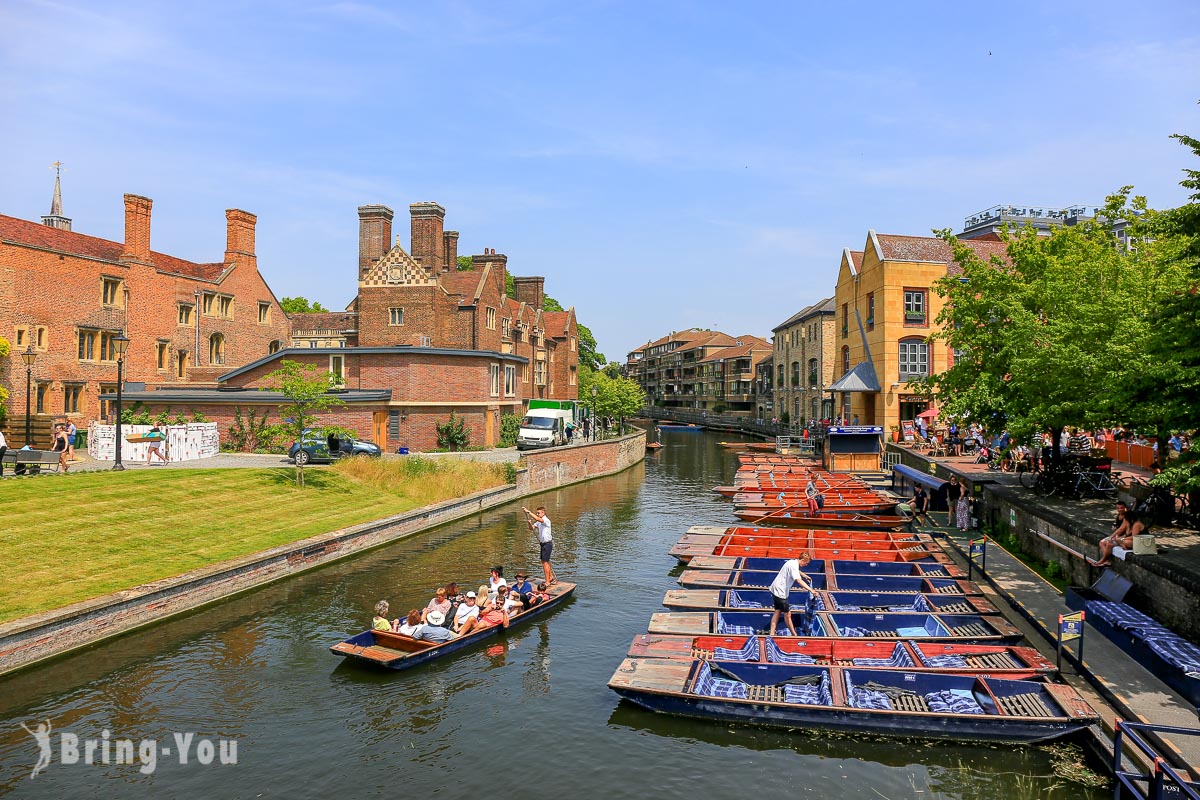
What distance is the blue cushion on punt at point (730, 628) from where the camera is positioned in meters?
15.9

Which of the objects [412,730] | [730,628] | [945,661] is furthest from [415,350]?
[945,661]

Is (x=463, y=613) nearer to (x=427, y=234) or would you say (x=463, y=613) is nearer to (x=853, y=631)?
(x=853, y=631)

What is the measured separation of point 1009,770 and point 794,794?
3.31m

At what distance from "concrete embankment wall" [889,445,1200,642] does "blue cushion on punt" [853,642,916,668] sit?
4.88 meters

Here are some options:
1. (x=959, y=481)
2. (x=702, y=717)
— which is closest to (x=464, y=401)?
(x=959, y=481)

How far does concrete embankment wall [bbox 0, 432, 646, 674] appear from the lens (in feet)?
47.1

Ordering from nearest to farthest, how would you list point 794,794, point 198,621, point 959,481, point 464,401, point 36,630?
point 794,794 → point 36,630 → point 198,621 → point 959,481 → point 464,401

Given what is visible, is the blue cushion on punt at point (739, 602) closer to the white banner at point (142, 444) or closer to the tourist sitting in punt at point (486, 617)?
the tourist sitting in punt at point (486, 617)

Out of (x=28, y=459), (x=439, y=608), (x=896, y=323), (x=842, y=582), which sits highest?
(x=896, y=323)

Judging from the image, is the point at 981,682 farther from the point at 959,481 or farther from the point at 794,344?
the point at 794,344

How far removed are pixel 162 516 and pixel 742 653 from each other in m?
17.3

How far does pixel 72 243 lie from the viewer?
4238cm

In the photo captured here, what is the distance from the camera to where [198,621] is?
17453 mm

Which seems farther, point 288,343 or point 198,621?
point 288,343
